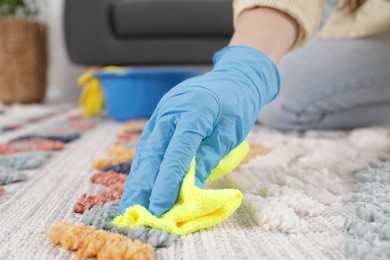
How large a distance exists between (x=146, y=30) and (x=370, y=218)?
1.34 meters

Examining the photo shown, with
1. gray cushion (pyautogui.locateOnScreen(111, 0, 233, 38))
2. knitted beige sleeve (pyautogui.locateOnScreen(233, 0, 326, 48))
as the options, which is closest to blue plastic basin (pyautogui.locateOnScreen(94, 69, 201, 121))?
gray cushion (pyautogui.locateOnScreen(111, 0, 233, 38))

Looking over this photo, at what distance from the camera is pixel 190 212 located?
37 cm

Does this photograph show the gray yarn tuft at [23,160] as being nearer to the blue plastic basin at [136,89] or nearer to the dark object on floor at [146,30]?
the blue plastic basin at [136,89]

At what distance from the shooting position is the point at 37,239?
0.38 meters

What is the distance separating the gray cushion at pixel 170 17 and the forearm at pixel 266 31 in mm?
1063

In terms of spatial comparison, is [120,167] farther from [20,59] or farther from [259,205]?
[20,59]

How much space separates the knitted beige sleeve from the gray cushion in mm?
1013

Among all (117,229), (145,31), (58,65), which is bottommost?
(58,65)

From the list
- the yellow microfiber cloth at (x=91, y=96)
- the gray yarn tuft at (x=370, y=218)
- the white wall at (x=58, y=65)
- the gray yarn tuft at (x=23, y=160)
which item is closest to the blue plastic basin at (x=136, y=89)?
the yellow microfiber cloth at (x=91, y=96)

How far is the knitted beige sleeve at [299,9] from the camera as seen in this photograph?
21.5 inches

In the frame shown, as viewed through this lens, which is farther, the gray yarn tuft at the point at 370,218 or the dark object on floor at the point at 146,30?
the dark object on floor at the point at 146,30

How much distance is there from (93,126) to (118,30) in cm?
60

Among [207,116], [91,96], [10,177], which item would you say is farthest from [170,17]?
[207,116]

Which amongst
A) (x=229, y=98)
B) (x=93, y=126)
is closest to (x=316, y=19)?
(x=229, y=98)
